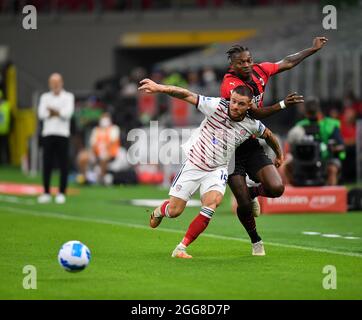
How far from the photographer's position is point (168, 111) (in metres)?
32.9

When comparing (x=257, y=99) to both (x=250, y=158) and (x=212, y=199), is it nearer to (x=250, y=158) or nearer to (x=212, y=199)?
(x=250, y=158)

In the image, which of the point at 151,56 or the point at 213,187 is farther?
the point at 151,56

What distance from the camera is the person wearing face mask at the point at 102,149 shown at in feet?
94.4

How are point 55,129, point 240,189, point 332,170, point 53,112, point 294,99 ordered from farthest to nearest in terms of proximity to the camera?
1. point 55,129
2. point 53,112
3. point 332,170
4. point 240,189
5. point 294,99

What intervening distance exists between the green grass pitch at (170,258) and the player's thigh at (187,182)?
0.72 m

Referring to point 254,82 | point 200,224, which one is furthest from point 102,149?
point 200,224

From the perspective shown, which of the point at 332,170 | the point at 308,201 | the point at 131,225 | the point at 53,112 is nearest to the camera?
the point at 131,225

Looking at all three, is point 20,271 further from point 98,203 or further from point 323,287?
point 98,203

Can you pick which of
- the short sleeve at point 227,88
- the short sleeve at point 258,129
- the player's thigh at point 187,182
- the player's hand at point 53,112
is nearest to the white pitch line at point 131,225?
the short sleeve at point 258,129

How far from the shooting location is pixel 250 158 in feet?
41.9

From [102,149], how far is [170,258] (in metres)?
17.0

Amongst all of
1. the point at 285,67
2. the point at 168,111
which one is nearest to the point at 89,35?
the point at 168,111

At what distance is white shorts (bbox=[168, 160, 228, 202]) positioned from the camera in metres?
12.4
